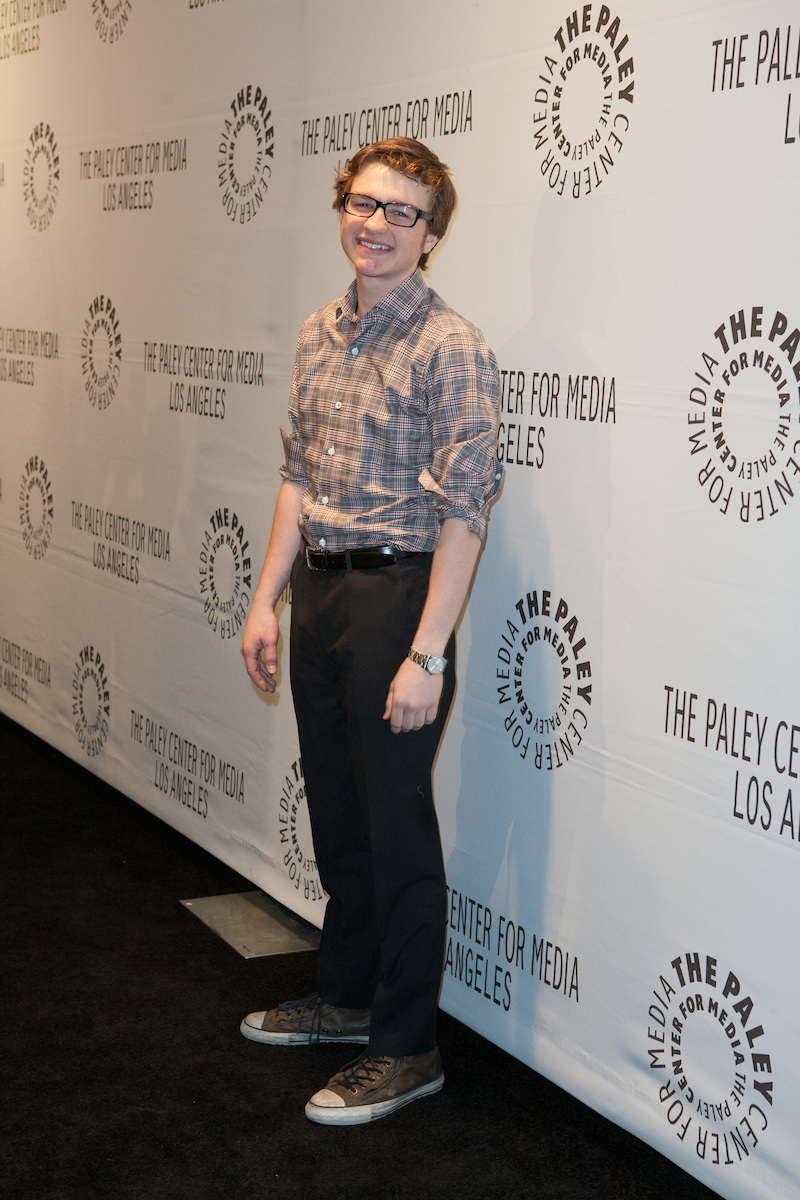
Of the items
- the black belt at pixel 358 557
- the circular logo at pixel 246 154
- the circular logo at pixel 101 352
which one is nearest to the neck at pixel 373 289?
the black belt at pixel 358 557

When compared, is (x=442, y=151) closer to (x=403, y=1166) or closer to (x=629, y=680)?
(x=629, y=680)

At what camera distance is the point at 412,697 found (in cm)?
177

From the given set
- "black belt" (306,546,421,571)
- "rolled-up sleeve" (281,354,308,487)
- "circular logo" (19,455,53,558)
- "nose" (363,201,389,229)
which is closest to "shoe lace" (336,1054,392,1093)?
"black belt" (306,546,421,571)

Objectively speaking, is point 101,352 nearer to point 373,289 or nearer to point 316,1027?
point 373,289

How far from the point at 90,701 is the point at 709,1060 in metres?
2.29

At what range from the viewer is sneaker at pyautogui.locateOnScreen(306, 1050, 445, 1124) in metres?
1.91

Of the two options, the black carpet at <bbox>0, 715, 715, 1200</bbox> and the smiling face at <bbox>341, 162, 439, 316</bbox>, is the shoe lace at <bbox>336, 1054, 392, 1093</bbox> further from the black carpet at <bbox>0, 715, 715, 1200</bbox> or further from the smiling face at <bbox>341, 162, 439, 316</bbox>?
the smiling face at <bbox>341, 162, 439, 316</bbox>

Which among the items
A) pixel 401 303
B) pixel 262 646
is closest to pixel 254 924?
pixel 262 646

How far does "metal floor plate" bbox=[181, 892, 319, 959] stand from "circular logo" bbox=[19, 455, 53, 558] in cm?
148

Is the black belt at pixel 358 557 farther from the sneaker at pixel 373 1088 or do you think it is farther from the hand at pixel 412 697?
the sneaker at pixel 373 1088

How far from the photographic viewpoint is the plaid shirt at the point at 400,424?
1778mm

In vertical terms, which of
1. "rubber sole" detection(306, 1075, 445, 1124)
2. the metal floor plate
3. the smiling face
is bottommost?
the metal floor plate

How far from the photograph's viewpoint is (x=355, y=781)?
203cm

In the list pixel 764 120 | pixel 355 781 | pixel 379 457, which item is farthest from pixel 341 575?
pixel 764 120
